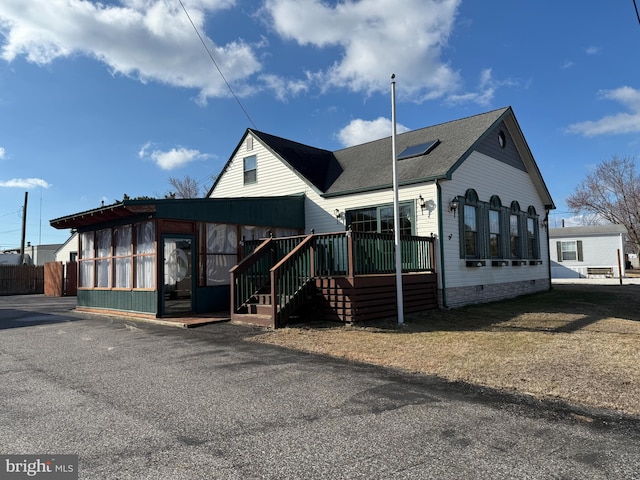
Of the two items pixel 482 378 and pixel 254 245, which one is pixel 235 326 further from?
pixel 482 378

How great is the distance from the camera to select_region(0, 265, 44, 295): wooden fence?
26.8 metres

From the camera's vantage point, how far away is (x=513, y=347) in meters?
7.29

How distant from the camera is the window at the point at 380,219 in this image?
42.7 ft

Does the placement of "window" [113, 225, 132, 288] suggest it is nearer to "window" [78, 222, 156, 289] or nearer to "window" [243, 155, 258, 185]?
"window" [78, 222, 156, 289]

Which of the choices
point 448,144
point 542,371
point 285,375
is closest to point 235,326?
point 285,375

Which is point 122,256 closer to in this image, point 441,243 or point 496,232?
point 441,243

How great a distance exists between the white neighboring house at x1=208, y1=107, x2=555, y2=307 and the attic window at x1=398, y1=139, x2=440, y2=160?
45 millimetres

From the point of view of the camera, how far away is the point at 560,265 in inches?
1226

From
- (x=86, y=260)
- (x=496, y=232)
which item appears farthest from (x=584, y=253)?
(x=86, y=260)

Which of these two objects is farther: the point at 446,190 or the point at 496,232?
the point at 496,232

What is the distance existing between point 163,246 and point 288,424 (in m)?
8.36

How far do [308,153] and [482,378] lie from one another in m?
13.7

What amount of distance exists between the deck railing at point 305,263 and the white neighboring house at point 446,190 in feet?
5.76

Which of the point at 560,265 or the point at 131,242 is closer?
the point at 131,242
